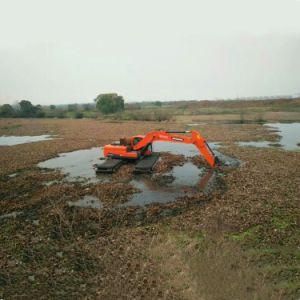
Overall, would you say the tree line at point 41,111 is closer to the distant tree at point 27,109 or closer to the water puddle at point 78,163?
the distant tree at point 27,109

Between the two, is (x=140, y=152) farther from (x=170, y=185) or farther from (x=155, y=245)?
(x=155, y=245)

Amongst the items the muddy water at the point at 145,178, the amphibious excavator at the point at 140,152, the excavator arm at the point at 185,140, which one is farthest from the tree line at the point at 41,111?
the excavator arm at the point at 185,140

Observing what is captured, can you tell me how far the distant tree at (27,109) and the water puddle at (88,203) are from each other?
276 feet

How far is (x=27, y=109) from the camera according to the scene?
293ft

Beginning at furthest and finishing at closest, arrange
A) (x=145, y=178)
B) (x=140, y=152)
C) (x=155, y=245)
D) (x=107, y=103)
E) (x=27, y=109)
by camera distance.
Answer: (x=107, y=103) < (x=27, y=109) < (x=140, y=152) < (x=145, y=178) < (x=155, y=245)

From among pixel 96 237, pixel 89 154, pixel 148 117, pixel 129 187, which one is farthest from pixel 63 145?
pixel 148 117

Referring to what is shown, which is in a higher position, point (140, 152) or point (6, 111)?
point (6, 111)

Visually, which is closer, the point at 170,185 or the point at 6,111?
the point at 170,185

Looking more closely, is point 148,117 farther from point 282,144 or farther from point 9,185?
point 9,185

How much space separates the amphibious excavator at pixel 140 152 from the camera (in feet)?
62.8

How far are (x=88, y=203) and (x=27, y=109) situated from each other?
85.2m

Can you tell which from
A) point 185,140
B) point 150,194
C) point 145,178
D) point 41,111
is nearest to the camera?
point 150,194

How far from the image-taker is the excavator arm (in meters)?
18.4

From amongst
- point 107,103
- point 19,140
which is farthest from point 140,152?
point 107,103
